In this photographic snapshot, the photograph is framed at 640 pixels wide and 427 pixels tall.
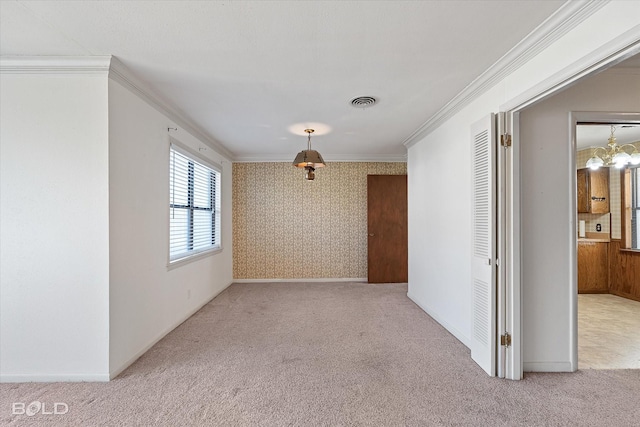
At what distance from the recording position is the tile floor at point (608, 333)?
273cm

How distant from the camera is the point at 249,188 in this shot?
6.31 meters

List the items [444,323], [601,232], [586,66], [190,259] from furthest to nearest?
[601,232] → [190,259] → [444,323] → [586,66]

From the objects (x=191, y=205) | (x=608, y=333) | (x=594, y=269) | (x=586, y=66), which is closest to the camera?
(x=586, y=66)

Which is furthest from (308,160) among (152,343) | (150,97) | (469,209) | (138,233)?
(152,343)

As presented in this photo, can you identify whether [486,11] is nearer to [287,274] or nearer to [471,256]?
[471,256]

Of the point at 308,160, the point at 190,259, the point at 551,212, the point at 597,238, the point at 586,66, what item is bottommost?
the point at 190,259

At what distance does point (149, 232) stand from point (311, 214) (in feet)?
11.8

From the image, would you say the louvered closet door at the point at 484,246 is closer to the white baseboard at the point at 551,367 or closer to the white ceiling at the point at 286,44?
the white baseboard at the point at 551,367

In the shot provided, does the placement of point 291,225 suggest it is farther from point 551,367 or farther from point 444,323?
point 551,367

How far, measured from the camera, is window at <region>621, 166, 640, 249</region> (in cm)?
508

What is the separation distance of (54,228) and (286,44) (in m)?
2.30

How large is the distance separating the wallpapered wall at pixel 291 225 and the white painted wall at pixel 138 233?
2.42 metres

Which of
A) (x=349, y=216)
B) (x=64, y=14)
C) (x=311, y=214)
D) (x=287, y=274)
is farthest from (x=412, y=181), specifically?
(x=64, y=14)

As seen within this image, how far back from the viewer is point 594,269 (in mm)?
5328
